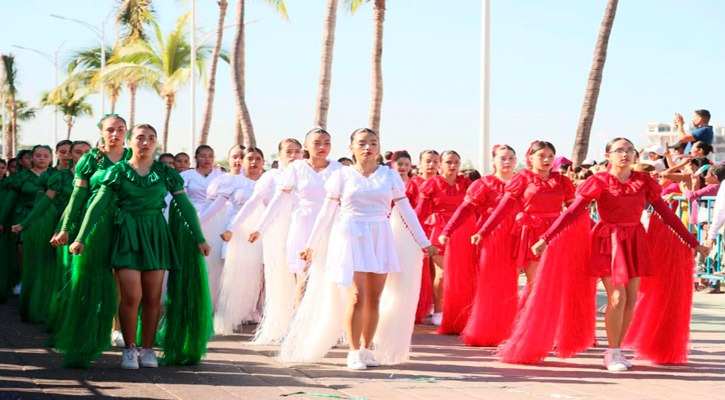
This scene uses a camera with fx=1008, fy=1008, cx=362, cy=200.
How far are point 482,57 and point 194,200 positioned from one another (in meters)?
5.17

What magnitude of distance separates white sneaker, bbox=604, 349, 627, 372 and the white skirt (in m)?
1.92

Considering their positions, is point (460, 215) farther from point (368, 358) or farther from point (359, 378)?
point (359, 378)

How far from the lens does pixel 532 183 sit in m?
9.84

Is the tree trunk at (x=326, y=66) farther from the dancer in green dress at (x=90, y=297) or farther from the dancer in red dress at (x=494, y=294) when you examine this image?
the dancer in green dress at (x=90, y=297)

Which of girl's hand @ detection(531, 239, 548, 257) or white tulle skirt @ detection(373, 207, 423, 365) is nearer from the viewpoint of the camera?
girl's hand @ detection(531, 239, 548, 257)

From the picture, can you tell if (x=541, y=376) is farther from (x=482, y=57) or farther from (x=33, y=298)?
(x=482, y=57)

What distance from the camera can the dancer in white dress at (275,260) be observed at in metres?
10.1

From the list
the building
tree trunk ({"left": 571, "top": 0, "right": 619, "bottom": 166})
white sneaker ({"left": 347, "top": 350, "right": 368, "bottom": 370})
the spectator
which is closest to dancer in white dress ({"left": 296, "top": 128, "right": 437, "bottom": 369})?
white sneaker ({"left": 347, "top": 350, "right": 368, "bottom": 370})

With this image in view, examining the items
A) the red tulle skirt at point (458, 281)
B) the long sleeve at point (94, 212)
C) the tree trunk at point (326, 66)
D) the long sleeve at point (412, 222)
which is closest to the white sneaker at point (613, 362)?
the long sleeve at point (412, 222)

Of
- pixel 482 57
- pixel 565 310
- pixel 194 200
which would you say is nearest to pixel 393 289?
pixel 565 310

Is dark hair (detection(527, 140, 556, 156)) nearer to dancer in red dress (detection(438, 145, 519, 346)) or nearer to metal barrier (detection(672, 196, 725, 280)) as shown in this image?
dancer in red dress (detection(438, 145, 519, 346))

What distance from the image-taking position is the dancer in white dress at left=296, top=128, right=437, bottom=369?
8.48 m

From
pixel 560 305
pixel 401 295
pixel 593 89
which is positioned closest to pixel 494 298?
pixel 560 305

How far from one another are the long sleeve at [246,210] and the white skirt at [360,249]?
2036 mm
